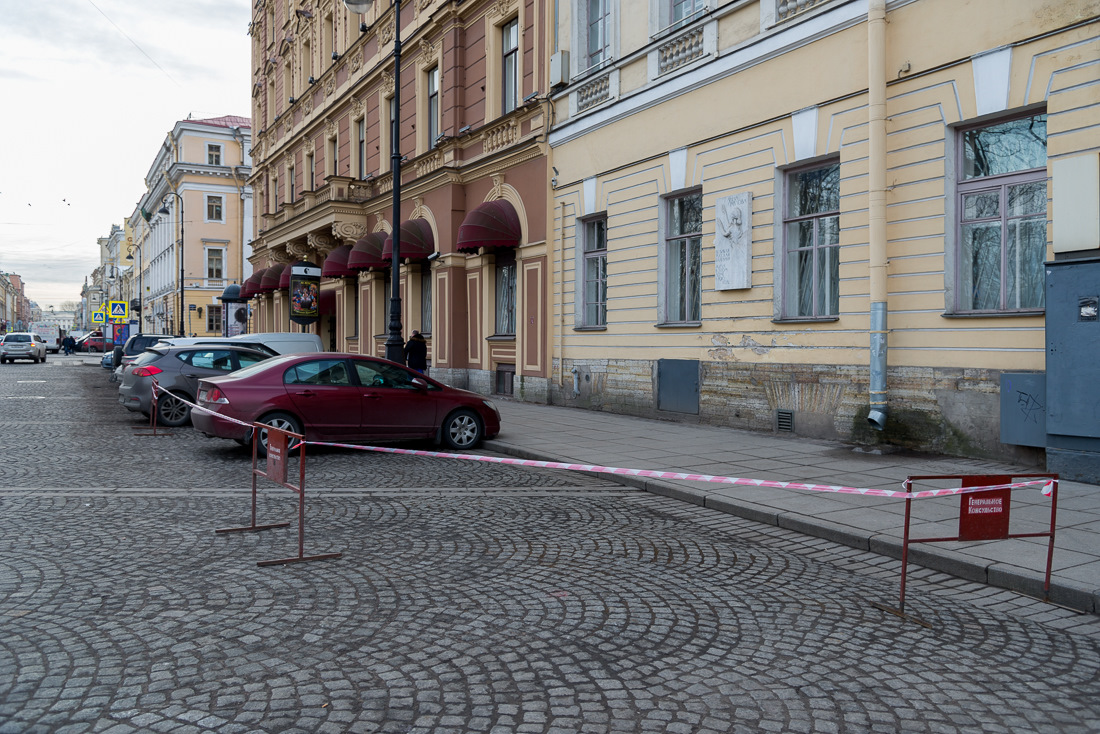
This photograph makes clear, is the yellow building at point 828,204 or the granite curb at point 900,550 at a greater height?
the yellow building at point 828,204

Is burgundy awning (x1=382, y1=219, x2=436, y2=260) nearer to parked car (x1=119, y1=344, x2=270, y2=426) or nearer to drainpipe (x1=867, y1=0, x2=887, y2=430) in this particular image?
parked car (x1=119, y1=344, x2=270, y2=426)

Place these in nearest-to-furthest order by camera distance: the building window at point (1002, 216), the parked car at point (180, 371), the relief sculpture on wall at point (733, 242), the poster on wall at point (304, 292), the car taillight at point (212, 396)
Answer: the building window at point (1002, 216) → the car taillight at point (212, 396) → the relief sculpture on wall at point (733, 242) → the parked car at point (180, 371) → the poster on wall at point (304, 292)

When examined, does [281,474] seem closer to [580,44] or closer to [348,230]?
[580,44]

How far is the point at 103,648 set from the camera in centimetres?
407

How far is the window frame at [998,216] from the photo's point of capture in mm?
9477

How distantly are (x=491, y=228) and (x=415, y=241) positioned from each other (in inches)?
165

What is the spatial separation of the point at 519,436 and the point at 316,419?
320 cm

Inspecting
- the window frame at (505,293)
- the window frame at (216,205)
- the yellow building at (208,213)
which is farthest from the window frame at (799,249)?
the window frame at (216,205)

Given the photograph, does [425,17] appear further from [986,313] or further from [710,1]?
[986,313]

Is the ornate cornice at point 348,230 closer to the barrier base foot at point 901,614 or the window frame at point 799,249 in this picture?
the window frame at point 799,249

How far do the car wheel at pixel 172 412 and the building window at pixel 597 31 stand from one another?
10077 mm

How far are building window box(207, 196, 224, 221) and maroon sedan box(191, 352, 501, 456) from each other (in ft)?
198

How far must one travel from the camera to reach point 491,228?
18875mm

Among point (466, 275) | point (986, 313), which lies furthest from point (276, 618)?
point (466, 275)
